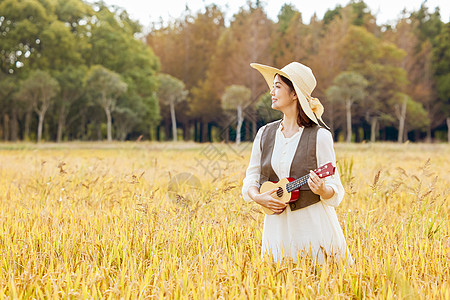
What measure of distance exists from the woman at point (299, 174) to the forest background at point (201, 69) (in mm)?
29523

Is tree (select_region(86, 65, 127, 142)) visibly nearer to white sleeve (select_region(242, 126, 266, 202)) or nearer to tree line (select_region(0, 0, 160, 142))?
tree line (select_region(0, 0, 160, 142))

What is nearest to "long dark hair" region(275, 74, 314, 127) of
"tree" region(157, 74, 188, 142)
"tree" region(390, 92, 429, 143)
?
"tree" region(157, 74, 188, 142)

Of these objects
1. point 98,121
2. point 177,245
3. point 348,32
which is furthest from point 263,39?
point 177,245

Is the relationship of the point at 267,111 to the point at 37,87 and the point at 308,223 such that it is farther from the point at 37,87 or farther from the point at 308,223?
the point at 37,87

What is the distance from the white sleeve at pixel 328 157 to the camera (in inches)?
92.3

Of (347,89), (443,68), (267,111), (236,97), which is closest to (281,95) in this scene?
(267,111)

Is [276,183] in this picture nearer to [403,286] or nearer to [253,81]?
[403,286]

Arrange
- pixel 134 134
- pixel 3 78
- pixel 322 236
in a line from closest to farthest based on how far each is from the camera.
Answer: pixel 322 236 → pixel 3 78 → pixel 134 134

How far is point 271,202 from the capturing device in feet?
7.75

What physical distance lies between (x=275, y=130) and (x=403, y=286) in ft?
3.80

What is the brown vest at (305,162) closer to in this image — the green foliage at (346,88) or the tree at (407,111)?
the green foliage at (346,88)

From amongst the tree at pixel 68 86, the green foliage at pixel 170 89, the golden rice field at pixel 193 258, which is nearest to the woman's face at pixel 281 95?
the golden rice field at pixel 193 258

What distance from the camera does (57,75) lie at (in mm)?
33406

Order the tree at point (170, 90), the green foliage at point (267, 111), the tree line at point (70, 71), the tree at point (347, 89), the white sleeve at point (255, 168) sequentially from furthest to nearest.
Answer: the tree at point (170, 90) → the tree at point (347, 89) → the tree line at point (70, 71) → the green foliage at point (267, 111) → the white sleeve at point (255, 168)
